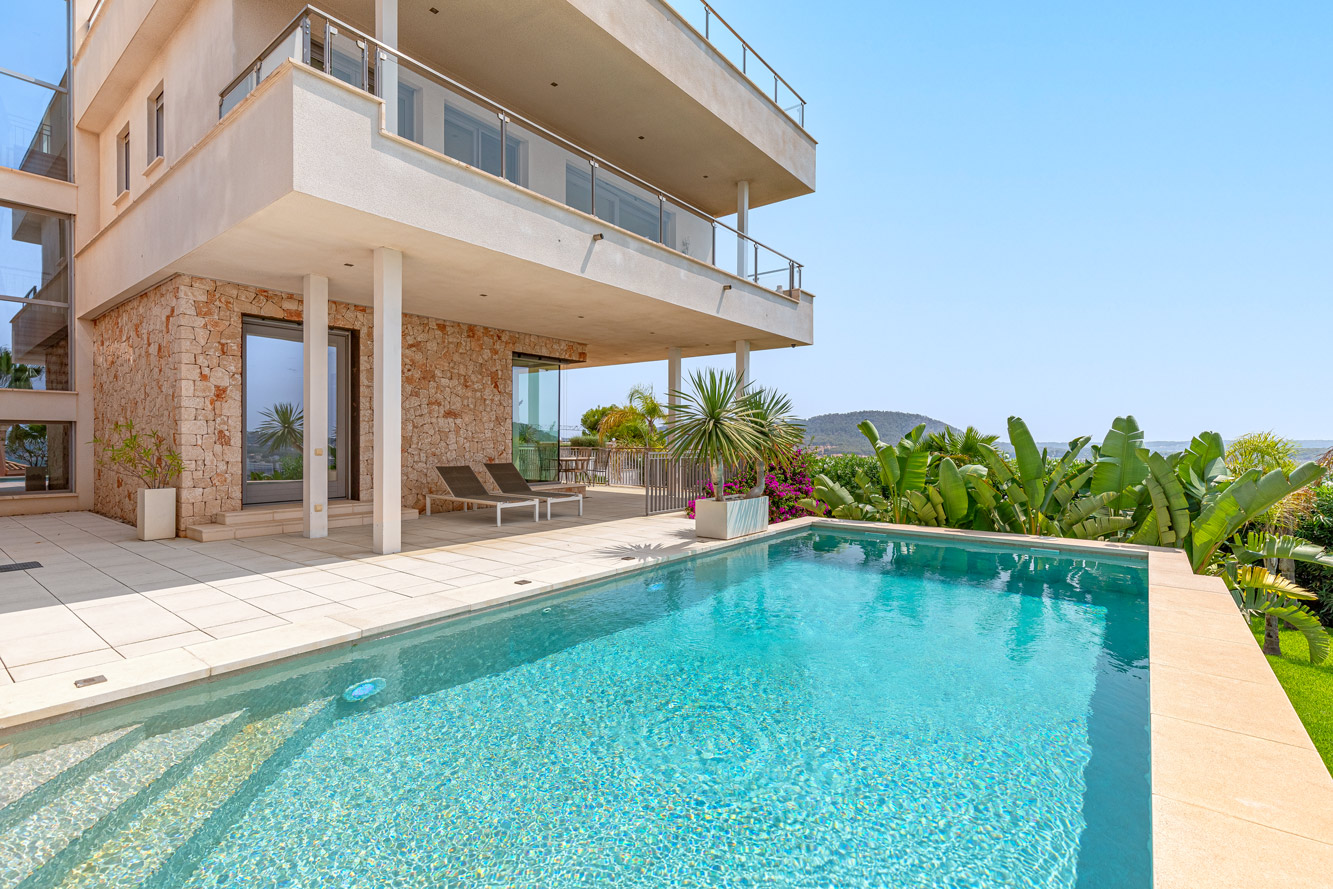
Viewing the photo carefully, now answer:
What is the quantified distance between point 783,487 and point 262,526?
9.52 m

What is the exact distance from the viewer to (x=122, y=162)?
12633mm

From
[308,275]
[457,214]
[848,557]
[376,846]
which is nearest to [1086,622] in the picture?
[848,557]

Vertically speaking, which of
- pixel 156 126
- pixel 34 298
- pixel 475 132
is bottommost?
pixel 34 298

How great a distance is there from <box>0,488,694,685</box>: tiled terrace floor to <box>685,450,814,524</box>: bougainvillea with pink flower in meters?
1.43

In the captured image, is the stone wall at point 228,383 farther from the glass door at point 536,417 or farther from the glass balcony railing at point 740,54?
the glass balcony railing at point 740,54

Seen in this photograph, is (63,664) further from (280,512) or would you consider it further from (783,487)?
(783,487)

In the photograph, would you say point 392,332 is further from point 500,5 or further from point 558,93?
point 558,93

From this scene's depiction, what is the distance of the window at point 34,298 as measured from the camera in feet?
43.7

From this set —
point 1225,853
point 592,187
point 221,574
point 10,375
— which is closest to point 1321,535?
point 1225,853

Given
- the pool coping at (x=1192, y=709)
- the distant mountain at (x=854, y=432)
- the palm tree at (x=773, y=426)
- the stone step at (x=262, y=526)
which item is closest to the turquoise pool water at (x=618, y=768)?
the pool coping at (x=1192, y=709)

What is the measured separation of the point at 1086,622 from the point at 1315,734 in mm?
1797

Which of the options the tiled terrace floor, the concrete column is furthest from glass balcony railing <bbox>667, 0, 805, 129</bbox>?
the tiled terrace floor

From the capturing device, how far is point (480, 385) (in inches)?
561

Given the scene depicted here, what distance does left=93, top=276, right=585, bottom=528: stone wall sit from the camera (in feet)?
32.2
